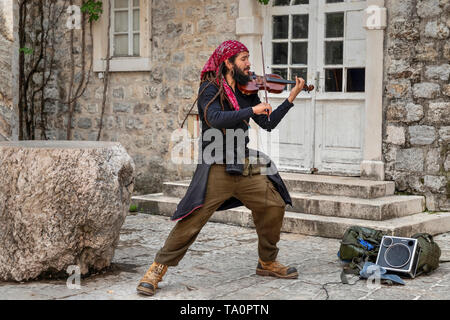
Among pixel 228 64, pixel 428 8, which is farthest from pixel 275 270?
pixel 428 8

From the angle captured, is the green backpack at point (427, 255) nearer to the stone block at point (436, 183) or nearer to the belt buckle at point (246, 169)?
the belt buckle at point (246, 169)

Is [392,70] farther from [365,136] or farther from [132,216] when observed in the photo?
[132,216]

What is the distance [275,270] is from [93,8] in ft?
20.2

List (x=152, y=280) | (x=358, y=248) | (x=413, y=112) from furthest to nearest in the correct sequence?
(x=413, y=112), (x=358, y=248), (x=152, y=280)

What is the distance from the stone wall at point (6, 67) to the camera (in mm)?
5629

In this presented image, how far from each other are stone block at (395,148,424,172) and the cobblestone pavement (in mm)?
992

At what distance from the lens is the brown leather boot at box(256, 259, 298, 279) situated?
500 cm

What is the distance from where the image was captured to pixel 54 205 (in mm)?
4637

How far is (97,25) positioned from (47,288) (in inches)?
242

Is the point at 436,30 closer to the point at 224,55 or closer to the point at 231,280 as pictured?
the point at 224,55

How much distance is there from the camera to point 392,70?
23.9 ft

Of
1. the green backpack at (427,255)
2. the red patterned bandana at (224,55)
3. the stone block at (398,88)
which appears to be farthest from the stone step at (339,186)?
the red patterned bandana at (224,55)
